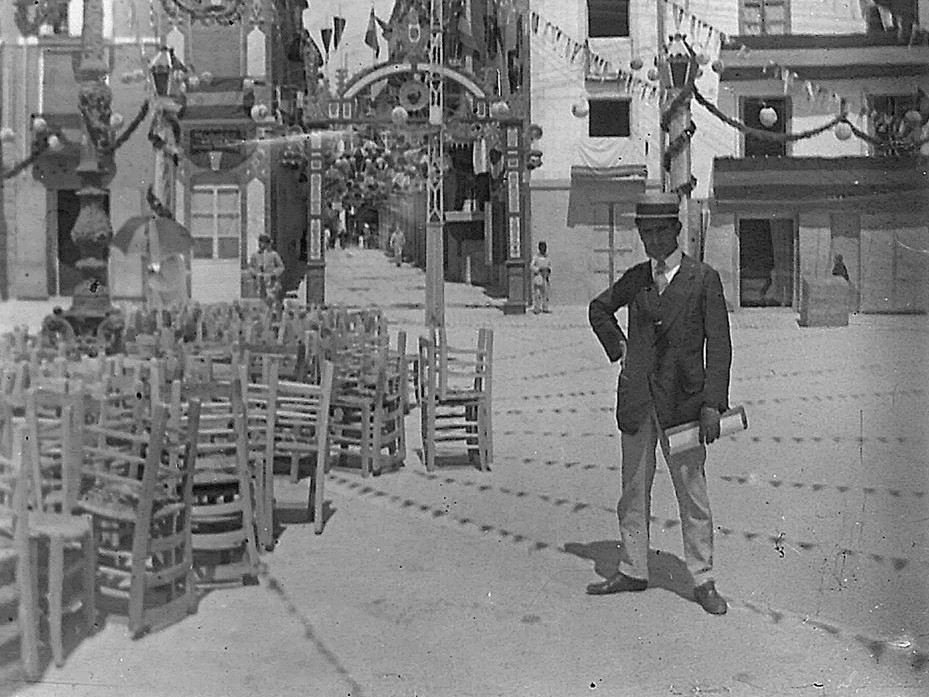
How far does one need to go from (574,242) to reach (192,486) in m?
1.74

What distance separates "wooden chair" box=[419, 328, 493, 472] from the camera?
5074 millimetres

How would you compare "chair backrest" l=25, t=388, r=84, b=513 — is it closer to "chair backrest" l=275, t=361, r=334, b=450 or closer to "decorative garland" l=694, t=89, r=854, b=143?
"chair backrest" l=275, t=361, r=334, b=450

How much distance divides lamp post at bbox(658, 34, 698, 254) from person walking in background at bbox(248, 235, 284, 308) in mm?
1685

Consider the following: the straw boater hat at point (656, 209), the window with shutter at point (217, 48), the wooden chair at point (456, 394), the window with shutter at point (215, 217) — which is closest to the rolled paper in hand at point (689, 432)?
the straw boater hat at point (656, 209)

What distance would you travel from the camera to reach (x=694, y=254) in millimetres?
4160

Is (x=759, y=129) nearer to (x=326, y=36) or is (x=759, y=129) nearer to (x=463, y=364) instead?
(x=463, y=364)

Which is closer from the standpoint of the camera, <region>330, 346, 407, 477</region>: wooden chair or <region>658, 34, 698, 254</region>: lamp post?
<region>658, 34, 698, 254</region>: lamp post

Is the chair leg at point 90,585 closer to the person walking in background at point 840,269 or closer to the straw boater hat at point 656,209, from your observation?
the straw boater hat at point 656,209

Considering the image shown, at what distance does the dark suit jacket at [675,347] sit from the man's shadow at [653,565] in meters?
0.52

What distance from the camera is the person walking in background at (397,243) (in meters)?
4.82

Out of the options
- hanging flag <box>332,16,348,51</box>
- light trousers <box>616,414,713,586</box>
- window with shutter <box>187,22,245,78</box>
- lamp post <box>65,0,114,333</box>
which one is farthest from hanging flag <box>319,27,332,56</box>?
light trousers <box>616,414,713,586</box>

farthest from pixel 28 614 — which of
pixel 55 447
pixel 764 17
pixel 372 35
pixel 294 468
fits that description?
pixel 764 17

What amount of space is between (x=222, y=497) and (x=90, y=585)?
0.67m

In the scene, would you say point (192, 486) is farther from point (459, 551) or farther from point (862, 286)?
point (862, 286)
